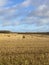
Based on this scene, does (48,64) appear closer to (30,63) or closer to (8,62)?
(30,63)

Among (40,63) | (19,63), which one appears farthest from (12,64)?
(40,63)

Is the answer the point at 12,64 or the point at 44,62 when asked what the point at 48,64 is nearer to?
the point at 44,62

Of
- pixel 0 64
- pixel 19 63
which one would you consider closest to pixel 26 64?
pixel 19 63

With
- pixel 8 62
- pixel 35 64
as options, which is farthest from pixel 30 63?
pixel 8 62

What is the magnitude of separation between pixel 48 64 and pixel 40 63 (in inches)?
25.5

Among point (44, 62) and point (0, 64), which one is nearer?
point (0, 64)

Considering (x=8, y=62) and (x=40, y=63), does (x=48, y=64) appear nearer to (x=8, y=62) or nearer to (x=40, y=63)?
(x=40, y=63)

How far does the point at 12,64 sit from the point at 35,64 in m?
1.41

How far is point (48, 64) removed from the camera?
14.7 metres

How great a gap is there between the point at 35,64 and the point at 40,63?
47 centimetres

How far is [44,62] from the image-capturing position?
15375mm

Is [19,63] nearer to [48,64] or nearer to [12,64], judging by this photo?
[12,64]

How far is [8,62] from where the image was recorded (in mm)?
15188

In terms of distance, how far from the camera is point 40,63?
49.6 feet
